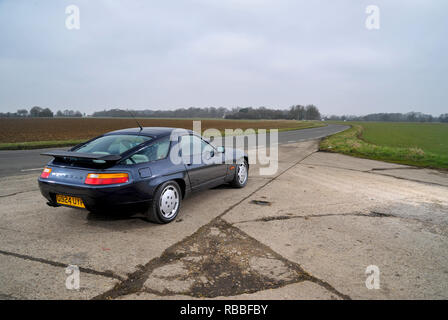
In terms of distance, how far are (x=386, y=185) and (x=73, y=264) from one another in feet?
22.6

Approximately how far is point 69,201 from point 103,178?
656 mm

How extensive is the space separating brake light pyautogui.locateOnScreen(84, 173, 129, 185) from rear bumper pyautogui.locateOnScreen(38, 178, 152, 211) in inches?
2.7

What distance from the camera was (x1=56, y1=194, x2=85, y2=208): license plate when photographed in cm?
356

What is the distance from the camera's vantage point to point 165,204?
4.03 metres

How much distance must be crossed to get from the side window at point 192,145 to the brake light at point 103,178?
4.18ft

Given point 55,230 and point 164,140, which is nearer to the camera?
point 55,230

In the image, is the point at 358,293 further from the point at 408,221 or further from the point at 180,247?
the point at 408,221

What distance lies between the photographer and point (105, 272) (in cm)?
274

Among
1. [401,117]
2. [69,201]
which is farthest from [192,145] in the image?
[401,117]

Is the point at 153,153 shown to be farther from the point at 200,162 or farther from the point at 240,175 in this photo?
the point at 240,175

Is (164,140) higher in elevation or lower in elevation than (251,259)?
higher

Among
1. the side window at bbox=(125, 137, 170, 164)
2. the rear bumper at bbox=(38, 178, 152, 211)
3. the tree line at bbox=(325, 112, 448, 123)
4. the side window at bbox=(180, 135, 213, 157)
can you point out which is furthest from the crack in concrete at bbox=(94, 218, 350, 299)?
the tree line at bbox=(325, 112, 448, 123)

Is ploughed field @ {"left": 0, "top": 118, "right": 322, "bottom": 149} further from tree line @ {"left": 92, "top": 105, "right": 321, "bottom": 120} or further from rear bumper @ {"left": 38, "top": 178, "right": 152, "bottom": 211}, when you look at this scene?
tree line @ {"left": 92, "top": 105, "right": 321, "bottom": 120}
